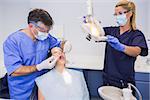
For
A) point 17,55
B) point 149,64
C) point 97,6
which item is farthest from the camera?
point 97,6

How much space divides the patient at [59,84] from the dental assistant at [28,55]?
59 mm

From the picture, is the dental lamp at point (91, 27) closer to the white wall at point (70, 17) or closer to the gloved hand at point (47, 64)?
the gloved hand at point (47, 64)

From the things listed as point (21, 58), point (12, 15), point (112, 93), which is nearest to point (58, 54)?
point (21, 58)

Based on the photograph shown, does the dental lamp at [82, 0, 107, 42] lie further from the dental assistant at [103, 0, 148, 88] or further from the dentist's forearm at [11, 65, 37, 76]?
the dentist's forearm at [11, 65, 37, 76]

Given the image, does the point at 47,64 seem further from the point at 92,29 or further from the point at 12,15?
the point at 12,15

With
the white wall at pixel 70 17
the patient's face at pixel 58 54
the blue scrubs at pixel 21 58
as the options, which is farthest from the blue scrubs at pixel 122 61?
the white wall at pixel 70 17

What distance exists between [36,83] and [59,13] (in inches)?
53.4

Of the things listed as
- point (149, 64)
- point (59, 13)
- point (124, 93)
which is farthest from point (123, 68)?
point (59, 13)

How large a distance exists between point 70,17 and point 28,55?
1.25m

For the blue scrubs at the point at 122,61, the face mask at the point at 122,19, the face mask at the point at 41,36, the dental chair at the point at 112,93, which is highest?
the face mask at the point at 122,19

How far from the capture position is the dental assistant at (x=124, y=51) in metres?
1.61

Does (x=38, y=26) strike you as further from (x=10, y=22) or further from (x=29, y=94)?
(x=10, y=22)

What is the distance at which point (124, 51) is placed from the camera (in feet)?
5.06

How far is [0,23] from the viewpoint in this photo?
276 centimetres
